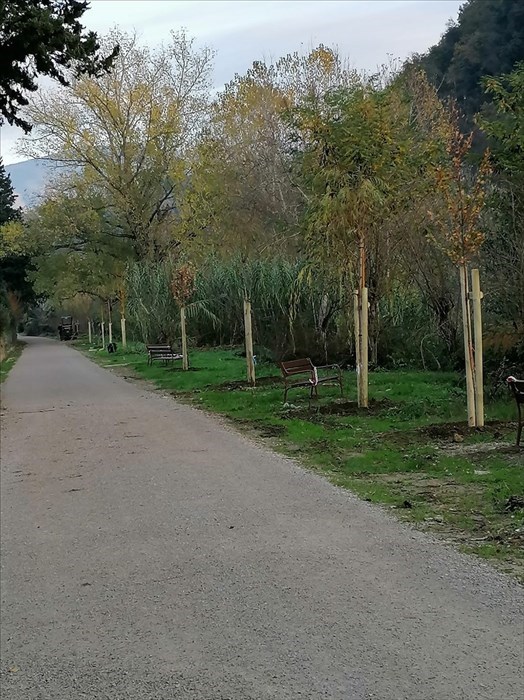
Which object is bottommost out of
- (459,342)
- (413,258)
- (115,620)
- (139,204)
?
(115,620)

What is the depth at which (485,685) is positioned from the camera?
3598mm

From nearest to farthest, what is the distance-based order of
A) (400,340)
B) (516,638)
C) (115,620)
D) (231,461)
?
(516,638)
(115,620)
(231,461)
(400,340)

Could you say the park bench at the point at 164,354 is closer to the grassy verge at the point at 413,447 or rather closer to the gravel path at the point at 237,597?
the grassy verge at the point at 413,447

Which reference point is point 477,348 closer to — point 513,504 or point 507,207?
point 513,504

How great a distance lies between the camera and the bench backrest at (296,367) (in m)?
14.0

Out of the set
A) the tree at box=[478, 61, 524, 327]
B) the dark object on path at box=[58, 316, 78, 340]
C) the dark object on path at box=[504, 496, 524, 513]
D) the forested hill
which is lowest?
the dark object on path at box=[504, 496, 524, 513]

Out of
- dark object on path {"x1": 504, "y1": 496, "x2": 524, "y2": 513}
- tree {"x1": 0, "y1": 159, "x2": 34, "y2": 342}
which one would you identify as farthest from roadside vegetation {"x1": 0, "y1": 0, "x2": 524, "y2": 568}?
tree {"x1": 0, "y1": 159, "x2": 34, "y2": 342}

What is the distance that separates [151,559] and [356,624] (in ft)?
6.45

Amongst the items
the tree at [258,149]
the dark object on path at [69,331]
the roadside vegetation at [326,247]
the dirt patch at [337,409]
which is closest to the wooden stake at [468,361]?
the roadside vegetation at [326,247]

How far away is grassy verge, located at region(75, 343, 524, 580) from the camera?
20.9 ft

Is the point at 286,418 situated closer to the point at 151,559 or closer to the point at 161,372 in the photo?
the point at 151,559

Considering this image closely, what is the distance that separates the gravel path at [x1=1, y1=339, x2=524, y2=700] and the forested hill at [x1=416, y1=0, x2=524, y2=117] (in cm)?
3784

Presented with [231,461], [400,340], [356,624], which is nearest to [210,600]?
[356,624]

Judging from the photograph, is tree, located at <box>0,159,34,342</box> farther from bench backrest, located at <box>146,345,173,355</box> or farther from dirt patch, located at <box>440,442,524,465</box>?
dirt patch, located at <box>440,442,524,465</box>
